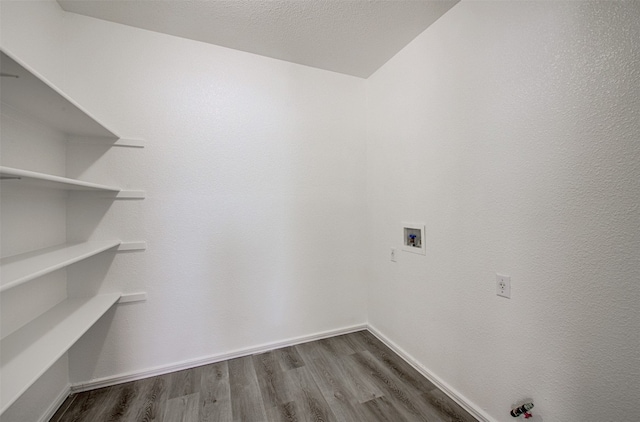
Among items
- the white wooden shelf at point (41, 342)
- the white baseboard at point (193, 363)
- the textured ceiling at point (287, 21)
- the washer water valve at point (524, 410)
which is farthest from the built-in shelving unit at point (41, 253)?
the washer water valve at point (524, 410)

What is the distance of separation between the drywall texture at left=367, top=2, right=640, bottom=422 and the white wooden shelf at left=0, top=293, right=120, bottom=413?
1.99 metres

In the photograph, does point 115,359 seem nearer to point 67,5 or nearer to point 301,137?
point 301,137

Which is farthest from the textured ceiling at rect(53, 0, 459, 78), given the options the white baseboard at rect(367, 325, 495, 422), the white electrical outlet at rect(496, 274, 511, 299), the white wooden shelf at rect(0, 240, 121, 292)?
Answer: the white baseboard at rect(367, 325, 495, 422)

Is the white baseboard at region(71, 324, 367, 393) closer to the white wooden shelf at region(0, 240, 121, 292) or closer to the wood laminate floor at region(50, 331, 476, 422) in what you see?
the wood laminate floor at region(50, 331, 476, 422)

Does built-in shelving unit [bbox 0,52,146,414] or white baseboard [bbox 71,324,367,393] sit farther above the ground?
built-in shelving unit [bbox 0,52,146,414]

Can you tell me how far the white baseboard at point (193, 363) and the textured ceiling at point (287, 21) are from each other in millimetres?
2453

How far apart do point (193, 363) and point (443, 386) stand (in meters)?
1.80

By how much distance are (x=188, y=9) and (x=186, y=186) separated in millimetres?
1161

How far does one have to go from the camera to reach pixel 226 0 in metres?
1.49

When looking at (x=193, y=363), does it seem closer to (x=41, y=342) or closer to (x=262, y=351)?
(x=262, y=351)

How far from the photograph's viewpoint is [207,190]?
6.17ft

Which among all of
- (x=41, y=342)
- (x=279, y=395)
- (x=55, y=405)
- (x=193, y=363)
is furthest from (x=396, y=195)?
(x=55, y=405)

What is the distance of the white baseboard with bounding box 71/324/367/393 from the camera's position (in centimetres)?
163

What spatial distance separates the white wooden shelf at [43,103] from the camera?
88 centimetres
